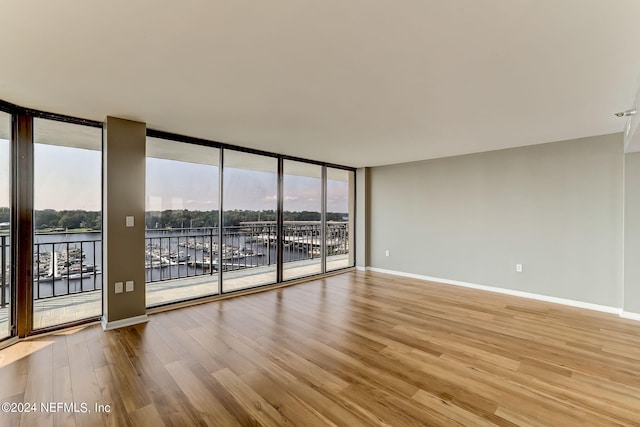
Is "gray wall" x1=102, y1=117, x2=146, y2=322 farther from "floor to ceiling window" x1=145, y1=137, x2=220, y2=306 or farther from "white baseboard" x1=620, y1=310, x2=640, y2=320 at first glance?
"white baseboard" x1=620, y1=310, x2=640, y2=320

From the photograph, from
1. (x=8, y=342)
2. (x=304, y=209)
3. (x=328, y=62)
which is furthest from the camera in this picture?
(x=304, y=209)

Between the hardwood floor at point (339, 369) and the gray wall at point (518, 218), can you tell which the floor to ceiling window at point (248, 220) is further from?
the gray wall at point (518, 218)

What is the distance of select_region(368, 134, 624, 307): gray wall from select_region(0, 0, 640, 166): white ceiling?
872 mm

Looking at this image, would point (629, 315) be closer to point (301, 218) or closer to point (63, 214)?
point (301, 218)

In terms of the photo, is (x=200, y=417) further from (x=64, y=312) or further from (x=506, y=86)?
(x=506, y=86)

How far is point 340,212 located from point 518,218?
3.49 m

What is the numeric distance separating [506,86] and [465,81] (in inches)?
16.1

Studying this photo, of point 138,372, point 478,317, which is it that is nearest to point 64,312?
point 138,372

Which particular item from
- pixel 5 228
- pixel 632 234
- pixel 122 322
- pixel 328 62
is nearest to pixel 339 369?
pixel 328 62

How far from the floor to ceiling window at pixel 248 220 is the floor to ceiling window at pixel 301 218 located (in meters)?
0.30

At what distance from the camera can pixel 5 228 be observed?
2906 millimetres

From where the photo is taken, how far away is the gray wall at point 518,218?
3.93 metres

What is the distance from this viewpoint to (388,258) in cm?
635

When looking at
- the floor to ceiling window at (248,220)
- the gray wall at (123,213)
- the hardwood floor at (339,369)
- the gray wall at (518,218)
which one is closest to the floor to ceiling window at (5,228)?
the hardwood floor at (339,369)
